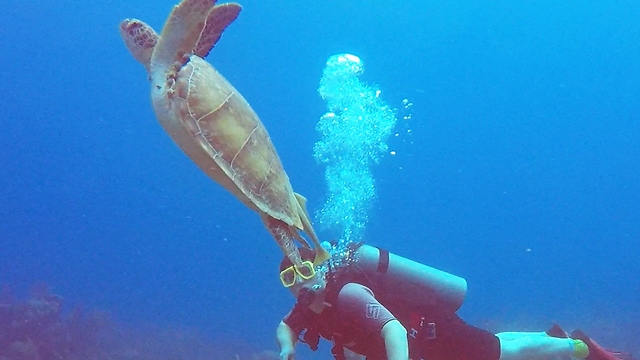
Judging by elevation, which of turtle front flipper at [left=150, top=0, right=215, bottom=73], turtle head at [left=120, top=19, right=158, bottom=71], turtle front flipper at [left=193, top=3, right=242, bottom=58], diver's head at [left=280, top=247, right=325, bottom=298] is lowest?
diver's head at [left=280, top=247, right=325, bottom=298]

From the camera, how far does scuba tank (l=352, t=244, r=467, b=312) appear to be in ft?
12.0

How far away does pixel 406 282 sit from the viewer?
3.70m

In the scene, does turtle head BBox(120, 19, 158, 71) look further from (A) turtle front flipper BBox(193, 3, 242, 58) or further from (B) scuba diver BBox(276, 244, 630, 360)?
(B) scuba diver BBox(276, 244, 630, 360)

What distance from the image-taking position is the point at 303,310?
327cm

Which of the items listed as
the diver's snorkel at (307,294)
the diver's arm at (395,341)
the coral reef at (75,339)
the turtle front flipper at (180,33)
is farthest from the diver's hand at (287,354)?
the coral reef at (75,339)

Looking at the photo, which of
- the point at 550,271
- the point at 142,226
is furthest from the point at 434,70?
the point at 142,226

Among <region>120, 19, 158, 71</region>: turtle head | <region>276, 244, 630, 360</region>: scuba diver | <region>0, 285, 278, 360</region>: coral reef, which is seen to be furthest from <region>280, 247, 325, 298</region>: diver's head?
<region>0, 285, 278, 360</region>: coral reef

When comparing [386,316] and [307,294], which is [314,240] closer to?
[307,294]

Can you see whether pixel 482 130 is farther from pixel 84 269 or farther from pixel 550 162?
pixel 84 269

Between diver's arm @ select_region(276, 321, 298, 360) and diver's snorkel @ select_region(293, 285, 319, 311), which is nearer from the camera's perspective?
diver's snorkel @ select_region(293, 285, 319, 311)

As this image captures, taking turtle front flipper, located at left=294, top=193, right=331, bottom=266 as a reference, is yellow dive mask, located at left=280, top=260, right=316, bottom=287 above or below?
below

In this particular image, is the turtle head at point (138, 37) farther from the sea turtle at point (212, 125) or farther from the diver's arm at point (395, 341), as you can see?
the diver's arm at point (395, 341)

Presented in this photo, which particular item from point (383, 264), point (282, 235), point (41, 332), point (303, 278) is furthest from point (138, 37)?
point (41, 332)

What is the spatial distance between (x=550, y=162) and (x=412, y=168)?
1342 cm
